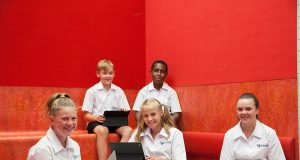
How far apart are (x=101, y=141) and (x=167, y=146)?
3.33 ft

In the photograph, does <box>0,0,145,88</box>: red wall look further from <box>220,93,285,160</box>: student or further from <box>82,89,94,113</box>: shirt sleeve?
<box>220,93,285,160</box>: student

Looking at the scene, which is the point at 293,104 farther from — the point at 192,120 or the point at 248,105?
the point at 192,120

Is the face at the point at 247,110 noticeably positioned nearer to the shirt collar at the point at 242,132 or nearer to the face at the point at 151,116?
the shirt collar at the point at 242,132

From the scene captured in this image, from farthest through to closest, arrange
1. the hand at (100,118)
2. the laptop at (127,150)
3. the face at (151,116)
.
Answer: the hand at (100,118) < the face at (151,116) < the laptop at (127,150)

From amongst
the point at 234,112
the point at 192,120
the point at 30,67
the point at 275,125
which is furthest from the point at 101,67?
the point at 275,125

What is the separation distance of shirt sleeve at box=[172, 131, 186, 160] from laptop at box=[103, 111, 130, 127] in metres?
1.04

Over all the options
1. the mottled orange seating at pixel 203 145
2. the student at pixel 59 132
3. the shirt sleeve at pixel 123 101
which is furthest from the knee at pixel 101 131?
the student at pixel 59 132

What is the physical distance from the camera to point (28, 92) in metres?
5.09

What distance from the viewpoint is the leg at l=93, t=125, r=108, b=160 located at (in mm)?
4520

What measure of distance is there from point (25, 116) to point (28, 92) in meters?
0.27

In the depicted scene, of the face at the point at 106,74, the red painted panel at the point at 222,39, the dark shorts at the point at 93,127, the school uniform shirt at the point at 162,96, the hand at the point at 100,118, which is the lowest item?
the dark shorts at the point at 93,127

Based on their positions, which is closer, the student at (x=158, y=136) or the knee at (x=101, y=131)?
the student at (x=158, y=136)

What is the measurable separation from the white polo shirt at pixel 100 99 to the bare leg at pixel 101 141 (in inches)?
18.4

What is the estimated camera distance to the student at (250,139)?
11.7ft
